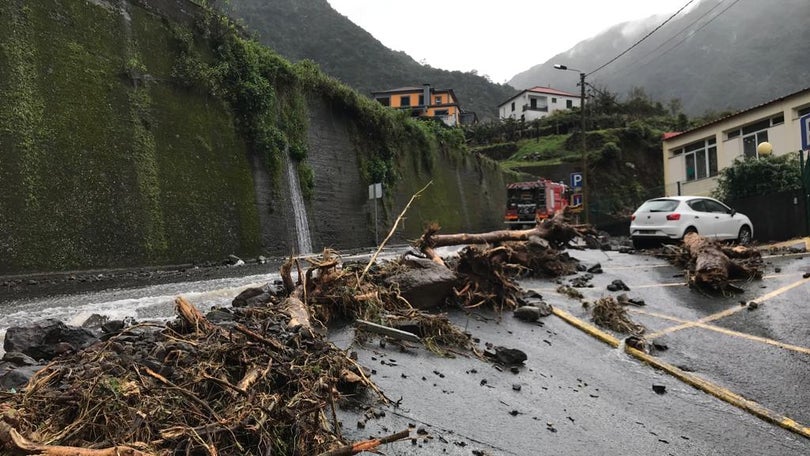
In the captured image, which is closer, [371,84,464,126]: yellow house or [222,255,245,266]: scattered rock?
[222,255,245,266]: scattered rock

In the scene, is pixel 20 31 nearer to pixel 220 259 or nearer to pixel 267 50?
pixel 220 259

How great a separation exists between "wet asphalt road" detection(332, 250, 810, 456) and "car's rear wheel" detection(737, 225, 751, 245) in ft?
26.9

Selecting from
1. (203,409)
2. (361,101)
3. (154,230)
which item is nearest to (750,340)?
(203,409)

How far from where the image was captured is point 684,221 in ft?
42.4

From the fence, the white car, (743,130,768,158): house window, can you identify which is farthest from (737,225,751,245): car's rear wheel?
(743,130,768,158): house window

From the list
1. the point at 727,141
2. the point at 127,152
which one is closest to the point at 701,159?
the point at 727,141

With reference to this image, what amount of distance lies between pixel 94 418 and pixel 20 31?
12.7 meters

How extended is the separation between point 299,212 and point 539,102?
86417 mm

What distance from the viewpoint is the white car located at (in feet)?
42.7

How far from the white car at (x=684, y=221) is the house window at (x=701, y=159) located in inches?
615

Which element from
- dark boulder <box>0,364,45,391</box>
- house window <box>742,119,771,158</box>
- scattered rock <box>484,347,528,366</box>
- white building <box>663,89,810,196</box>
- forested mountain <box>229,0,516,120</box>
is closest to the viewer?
dark boulder <box>0,364,45,391</box>

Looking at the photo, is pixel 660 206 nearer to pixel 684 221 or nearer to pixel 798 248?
pixel 684 221

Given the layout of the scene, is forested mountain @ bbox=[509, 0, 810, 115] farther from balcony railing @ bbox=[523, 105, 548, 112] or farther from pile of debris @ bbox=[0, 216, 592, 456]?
pile of debris @ bbox=[0, 216, 592, 456]

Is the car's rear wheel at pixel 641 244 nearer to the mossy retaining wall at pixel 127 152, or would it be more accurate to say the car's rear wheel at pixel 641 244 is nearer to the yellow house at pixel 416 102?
the mossy retaining wall at pixel 127 152
